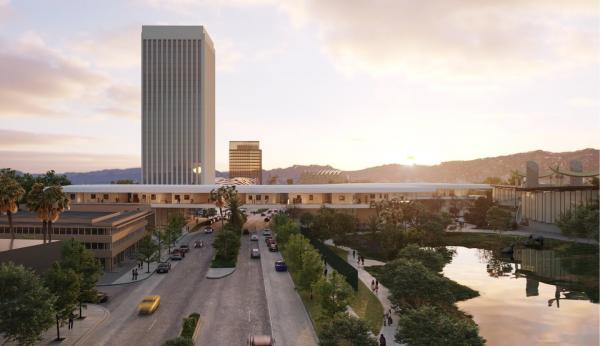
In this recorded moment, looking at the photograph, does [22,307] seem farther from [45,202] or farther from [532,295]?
[532,295]

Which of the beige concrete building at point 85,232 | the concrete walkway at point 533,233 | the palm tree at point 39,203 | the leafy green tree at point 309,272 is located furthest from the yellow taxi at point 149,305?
the concrete walkway at point 533,233

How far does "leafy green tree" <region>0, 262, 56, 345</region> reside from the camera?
3509cm

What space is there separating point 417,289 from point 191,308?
2548 centimetres

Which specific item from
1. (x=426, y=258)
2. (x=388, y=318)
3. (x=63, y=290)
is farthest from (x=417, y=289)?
(x=63, y=290)

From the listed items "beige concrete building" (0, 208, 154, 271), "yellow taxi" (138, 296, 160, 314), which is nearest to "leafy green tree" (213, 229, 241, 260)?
"beige concrete building" (0, 208, 154, 271)

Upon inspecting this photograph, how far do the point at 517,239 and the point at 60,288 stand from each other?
96671mm

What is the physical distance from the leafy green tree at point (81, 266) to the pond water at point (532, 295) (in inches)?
1621

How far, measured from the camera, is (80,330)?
44781 millimetres

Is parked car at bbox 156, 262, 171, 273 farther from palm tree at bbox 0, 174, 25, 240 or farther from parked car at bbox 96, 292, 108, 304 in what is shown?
palm tree at bbox 0, 174, 25, 240

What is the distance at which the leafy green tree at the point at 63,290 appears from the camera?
42.0 metres

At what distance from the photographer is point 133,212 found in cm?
9188

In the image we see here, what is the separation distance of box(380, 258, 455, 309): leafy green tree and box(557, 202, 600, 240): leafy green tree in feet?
182

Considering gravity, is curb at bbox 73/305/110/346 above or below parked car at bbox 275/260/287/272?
below

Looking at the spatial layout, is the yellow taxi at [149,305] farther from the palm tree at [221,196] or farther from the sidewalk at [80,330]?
the palm tree at [221,196]
